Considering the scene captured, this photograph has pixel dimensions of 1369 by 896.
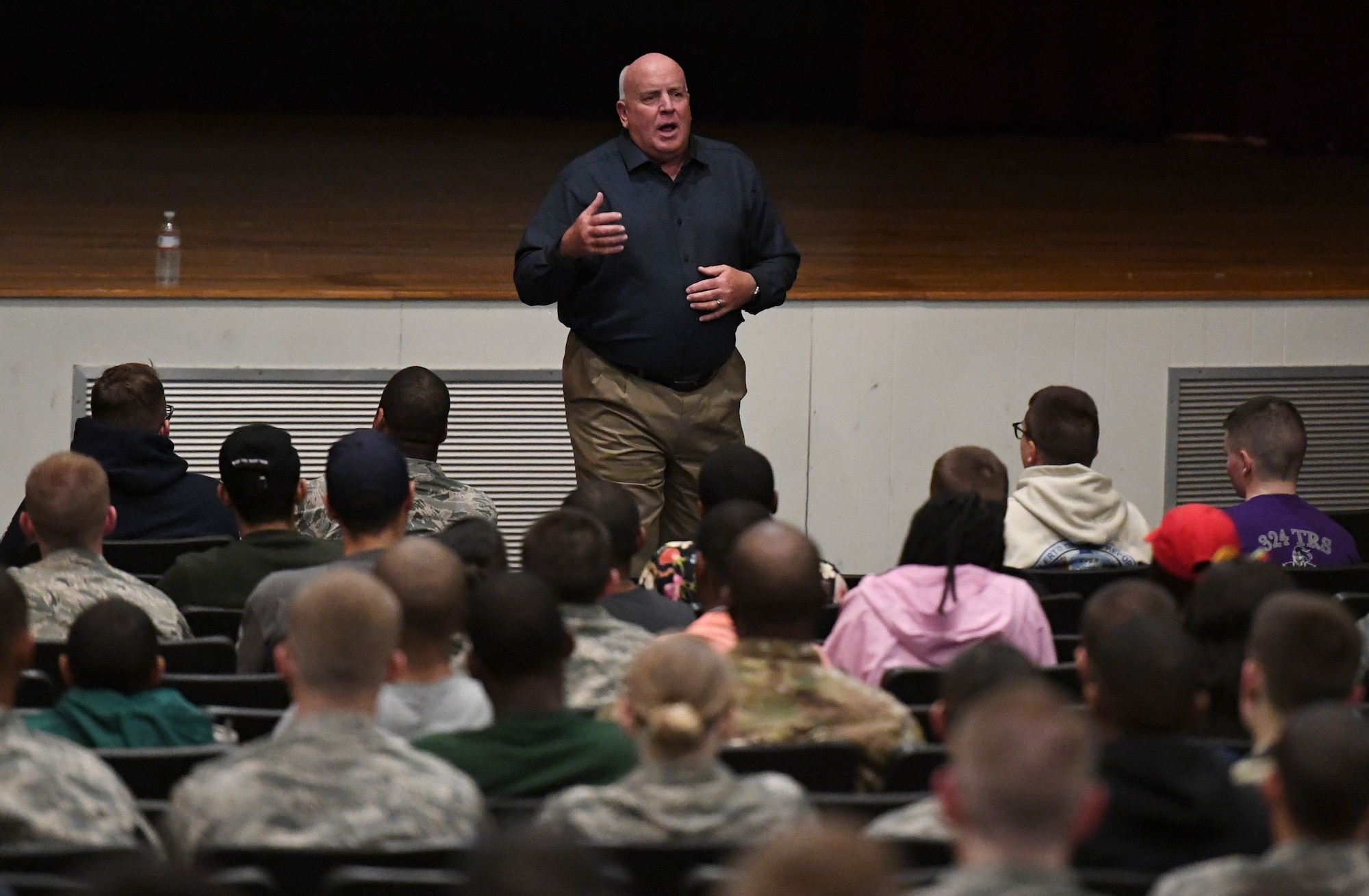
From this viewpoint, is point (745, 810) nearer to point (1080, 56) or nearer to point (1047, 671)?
point (1047, 671)

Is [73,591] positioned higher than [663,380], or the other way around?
[663,380]

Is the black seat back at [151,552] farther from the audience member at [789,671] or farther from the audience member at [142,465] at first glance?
the audience member at [789,671]

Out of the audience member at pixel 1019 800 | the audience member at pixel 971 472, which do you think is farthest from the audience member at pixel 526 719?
the audience member at pixel 971 472

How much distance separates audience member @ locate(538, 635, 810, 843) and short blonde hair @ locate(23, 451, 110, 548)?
1642 millimetres

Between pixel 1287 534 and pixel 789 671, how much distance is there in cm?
192

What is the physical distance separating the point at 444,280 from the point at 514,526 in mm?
1006

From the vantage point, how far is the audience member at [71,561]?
372 cm

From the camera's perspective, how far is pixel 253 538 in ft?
13.7

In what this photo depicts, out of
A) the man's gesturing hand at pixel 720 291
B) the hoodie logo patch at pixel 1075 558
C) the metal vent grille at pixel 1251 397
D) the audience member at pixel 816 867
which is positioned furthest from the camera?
the metal vent grille at pixel 1251 397

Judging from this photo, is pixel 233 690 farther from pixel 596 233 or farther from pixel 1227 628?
pixel 596 233

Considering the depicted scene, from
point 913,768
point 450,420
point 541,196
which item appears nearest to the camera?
point 913,768

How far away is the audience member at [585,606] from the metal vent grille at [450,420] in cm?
291

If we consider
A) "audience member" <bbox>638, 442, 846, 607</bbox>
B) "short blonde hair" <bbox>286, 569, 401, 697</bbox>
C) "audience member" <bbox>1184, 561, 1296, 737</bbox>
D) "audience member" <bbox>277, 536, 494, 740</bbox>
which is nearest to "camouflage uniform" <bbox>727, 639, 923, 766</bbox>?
"audience member" <bbox>277, 536, 494, 740</bbox>

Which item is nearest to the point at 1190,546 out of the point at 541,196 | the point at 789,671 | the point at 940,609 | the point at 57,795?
the point at 940,609
